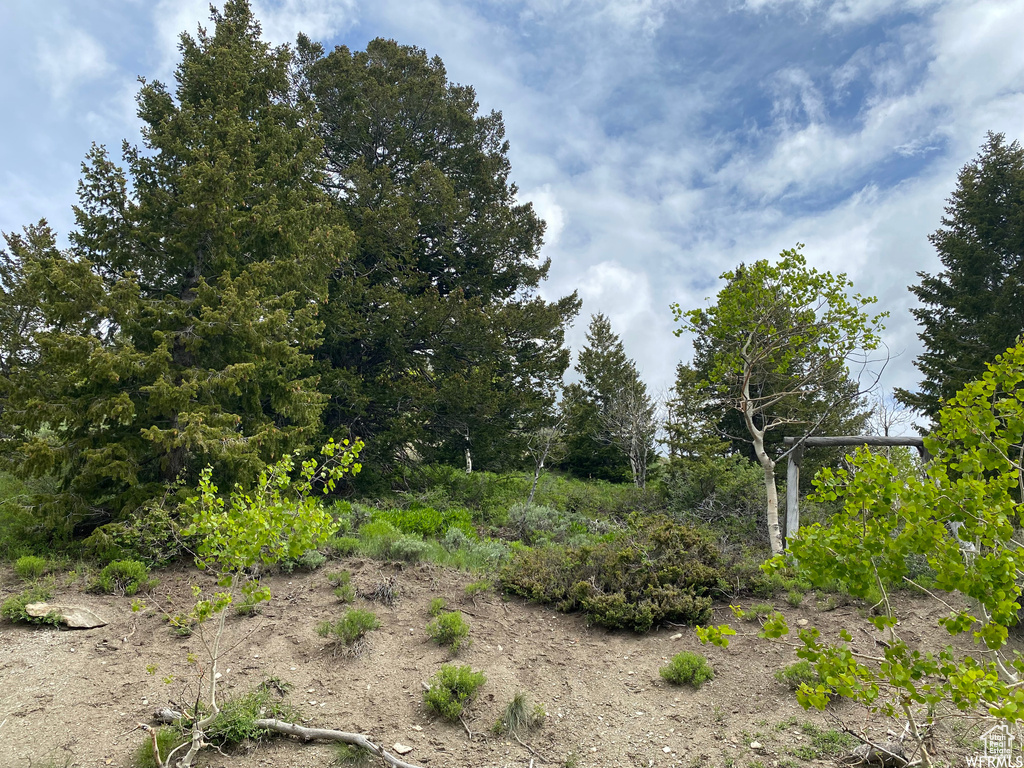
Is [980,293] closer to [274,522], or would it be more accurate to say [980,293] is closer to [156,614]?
[274,522]

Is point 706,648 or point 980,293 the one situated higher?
point 980,293

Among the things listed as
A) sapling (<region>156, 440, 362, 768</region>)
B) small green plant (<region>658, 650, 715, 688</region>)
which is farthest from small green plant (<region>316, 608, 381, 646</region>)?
small green plant (<region>658, 650, 715, 688</region>)

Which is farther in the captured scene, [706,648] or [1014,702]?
[706,648]

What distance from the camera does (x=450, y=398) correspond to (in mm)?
11625

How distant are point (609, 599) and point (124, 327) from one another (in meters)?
7.15

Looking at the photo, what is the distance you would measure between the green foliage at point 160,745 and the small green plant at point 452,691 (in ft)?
5.66

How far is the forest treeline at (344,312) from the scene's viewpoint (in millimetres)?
6898

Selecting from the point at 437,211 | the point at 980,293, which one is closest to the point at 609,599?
the point at 437,211

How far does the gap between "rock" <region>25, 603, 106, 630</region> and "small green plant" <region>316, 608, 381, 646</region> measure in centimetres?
223

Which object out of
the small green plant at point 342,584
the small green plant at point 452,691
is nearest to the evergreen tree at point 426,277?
the small green plant at point 342,584

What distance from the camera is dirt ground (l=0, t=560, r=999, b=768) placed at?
3830mm

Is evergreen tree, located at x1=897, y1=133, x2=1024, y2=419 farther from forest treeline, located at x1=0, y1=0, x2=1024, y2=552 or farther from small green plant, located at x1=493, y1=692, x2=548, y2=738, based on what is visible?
small green plant, located at x1=493, y1=692, x2=548, y2=738

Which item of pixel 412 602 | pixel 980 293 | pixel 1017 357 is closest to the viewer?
pixel 1017 357

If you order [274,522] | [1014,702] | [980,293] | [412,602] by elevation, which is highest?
[980,293]
